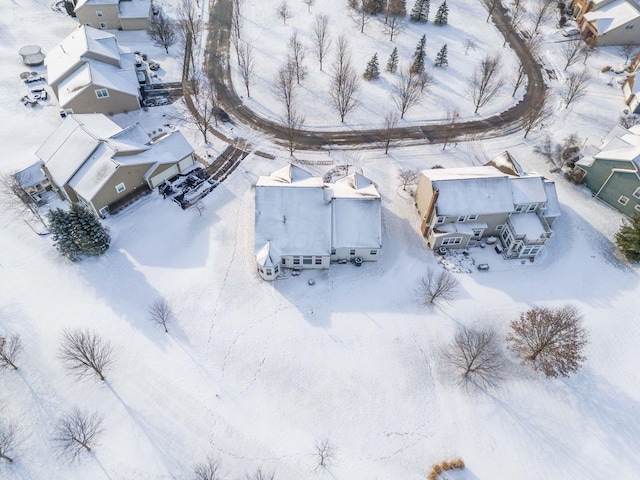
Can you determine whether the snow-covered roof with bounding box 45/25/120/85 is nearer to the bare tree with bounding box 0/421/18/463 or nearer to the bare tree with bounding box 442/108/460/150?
the bare tree with bounding box 0/421/18/463

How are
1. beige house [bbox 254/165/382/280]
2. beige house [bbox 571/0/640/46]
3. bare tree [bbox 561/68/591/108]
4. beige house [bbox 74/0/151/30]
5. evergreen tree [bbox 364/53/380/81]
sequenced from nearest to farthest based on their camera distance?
beige house [bbox 254/165/382/280] → bare tree [bbox 561/68/591/108] → evergreen tree [bbox 364/53/380/81] → beige house [bbox 74/0/151/30] → beige house [bbox 571/0/640/46]

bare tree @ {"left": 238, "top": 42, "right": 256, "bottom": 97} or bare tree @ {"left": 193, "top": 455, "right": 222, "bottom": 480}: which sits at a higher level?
bare tree @ {"left": 238, "top": 42, "right": 256, "bottom": 97}

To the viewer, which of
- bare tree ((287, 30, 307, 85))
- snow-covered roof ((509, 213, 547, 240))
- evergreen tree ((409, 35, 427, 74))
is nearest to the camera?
snow-covered roof ((509, 213, 547, 240))

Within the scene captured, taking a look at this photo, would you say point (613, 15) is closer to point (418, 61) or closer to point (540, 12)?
point (540, 12)

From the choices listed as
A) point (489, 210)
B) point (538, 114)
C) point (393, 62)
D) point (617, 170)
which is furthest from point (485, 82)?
point (489, 210)

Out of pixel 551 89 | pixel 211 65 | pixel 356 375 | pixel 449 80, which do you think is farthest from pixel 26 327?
pixel 551 89

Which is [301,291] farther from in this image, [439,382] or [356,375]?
[439,382]

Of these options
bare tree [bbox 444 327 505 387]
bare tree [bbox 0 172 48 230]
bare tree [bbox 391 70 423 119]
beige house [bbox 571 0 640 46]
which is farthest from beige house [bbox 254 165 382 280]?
beige house [bbox 571 0 640 46]
